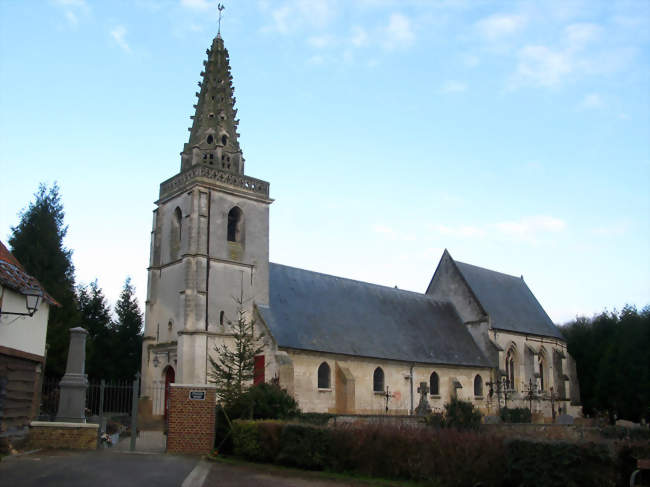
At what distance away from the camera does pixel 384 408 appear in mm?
32219

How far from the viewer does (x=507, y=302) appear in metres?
43.6

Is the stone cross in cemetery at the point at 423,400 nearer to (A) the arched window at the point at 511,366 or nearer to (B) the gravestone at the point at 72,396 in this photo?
(A) the arched window at the point at 511,366

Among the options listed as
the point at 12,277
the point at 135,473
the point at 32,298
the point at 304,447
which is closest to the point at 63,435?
the point at 32,298

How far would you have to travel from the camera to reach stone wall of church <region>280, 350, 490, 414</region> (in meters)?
29.5

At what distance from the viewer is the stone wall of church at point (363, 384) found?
29.5 meters

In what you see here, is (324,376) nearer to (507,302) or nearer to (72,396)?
(72,396)

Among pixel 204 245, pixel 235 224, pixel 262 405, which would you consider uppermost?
pixel 235 224

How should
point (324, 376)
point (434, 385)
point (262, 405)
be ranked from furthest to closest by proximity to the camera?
point (434, 385) → point (324, 376) → point (262, 405)

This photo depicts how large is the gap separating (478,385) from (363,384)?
981 centimetres

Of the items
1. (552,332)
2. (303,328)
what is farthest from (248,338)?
(552,332)

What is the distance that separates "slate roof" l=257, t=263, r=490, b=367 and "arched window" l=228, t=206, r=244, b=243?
307cm

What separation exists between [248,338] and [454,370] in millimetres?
17322

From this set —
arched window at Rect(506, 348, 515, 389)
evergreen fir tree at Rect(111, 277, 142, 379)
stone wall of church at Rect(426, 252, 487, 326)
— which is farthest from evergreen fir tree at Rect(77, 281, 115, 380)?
arched window at Rect(506, 348, 515, 389)

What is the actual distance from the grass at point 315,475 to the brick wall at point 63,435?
363 cm
